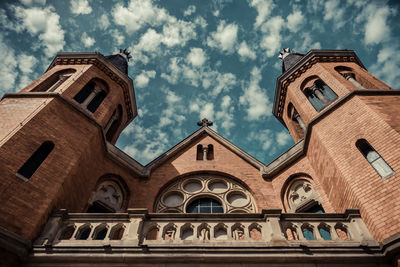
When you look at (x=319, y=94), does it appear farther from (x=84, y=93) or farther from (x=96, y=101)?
(x=84, y=93)

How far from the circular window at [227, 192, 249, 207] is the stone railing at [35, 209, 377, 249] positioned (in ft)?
11.7

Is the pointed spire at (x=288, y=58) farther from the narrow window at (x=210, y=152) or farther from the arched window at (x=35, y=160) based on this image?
the arched window at (x=35, y=160)

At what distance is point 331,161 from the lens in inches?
319

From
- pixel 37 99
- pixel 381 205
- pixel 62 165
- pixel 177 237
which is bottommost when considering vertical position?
pixel 177 237

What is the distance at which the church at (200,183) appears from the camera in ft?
18.7

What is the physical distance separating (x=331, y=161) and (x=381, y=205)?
216 cm

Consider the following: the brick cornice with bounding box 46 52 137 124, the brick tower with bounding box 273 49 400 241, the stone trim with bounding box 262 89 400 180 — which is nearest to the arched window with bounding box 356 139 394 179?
the brick tower with bounding box 273 49 400 241

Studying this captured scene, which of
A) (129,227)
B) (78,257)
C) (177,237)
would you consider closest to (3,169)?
(78,257)

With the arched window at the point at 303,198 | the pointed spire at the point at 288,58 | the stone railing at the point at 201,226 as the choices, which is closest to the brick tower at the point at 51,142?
the stone railing at the point at 201,226

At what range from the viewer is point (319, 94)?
11.5 m

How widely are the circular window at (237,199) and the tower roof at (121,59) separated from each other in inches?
363

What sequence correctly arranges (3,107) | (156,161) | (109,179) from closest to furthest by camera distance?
(3,107)
(109,179)
(156,161)

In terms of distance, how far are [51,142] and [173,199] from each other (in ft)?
15.3

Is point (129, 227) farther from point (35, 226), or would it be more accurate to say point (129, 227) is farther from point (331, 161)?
point (331, 161)
